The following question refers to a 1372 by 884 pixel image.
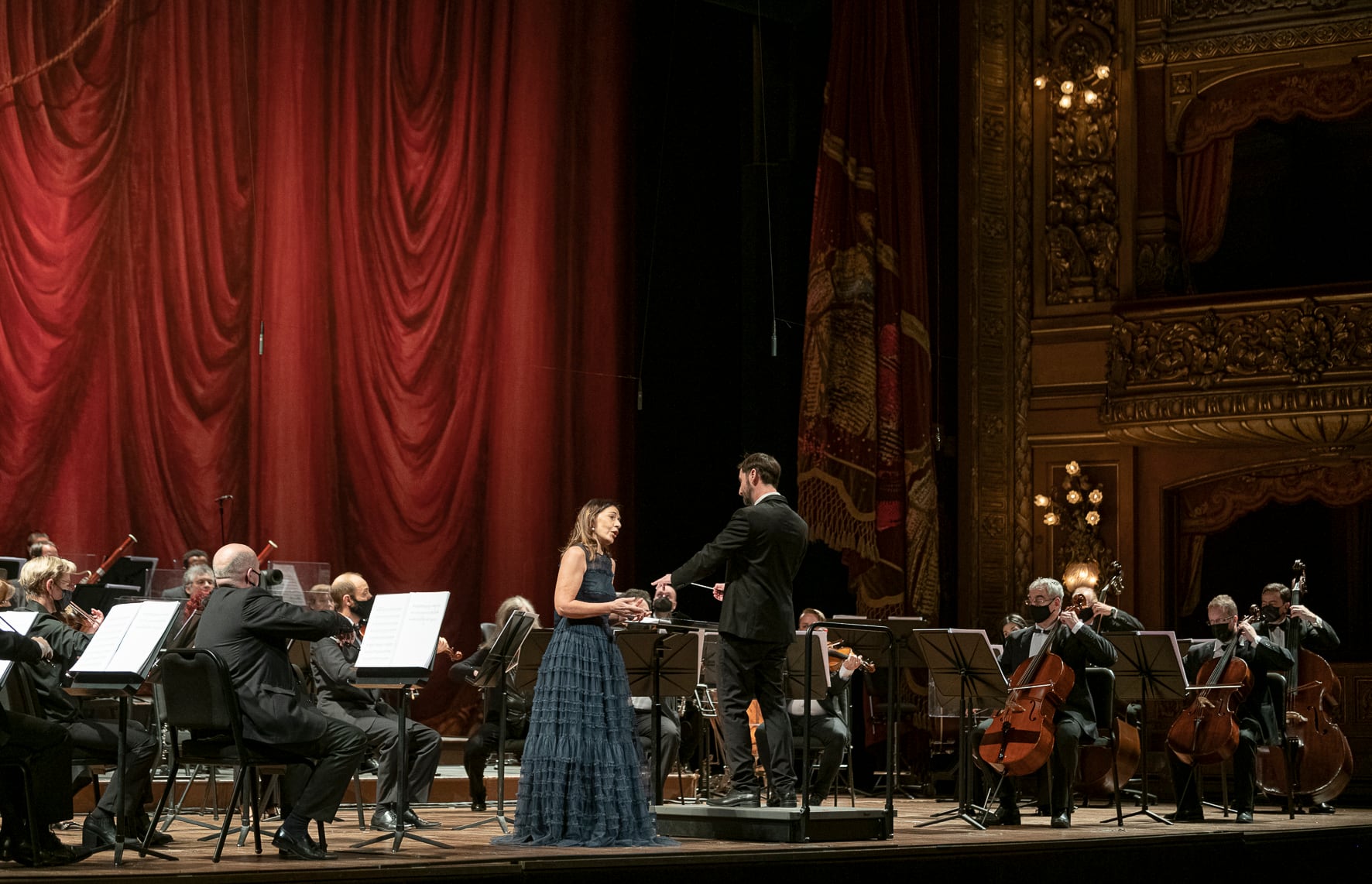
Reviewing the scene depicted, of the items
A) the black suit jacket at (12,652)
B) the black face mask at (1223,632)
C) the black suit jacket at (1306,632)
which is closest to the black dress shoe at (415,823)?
the black suit jacket at (12,652)

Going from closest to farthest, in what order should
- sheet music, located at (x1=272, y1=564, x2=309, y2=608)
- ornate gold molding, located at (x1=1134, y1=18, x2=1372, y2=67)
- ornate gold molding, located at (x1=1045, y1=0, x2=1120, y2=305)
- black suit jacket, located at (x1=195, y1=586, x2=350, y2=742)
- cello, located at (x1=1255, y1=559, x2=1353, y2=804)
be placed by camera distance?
black suit jacket, located at (x1=195, y1=586, x2=350, y2=742)
sheet music, located at (x1=272, y1=564, x2=309, y2=608)
cello, located at (x1=1255, y1=559, x2=1353, y2=804)
ornate gold molding, located at (x1=1134, y1=18, x2=1372, y2=67)
ornate gold molding, located at (x1=1045, y1=0, x2=1120, y2=305)

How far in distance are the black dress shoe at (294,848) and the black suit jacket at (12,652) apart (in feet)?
3.39

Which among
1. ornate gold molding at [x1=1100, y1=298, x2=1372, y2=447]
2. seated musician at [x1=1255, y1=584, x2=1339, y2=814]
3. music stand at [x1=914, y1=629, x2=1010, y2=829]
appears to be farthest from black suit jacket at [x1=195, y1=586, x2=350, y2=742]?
ornate gold molding at [x1=1100, y1=298, x2=1372, y2=447]

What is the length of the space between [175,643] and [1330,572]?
372 inches

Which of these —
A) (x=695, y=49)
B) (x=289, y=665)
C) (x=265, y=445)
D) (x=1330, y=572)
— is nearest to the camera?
(x=289, y=665)

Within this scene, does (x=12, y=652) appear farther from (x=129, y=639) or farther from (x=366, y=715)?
(x=366, y=715)

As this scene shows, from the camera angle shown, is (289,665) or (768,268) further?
(768,268)

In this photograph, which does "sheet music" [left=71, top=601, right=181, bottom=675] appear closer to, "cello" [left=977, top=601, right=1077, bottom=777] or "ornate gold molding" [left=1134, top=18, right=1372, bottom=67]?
"cello" [left=977, top=601, right=1077, bottom=777]

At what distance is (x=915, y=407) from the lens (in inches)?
541

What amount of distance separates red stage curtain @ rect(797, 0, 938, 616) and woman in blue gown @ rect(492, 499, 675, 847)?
661 cm

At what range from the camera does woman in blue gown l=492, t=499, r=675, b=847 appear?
6.91m

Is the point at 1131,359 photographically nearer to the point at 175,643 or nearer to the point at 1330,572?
the point at 1330,572

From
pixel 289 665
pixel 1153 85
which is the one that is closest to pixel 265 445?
pixel 289 665

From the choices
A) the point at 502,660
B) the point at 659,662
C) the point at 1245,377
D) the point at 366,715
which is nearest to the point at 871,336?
the point at 1245,377
